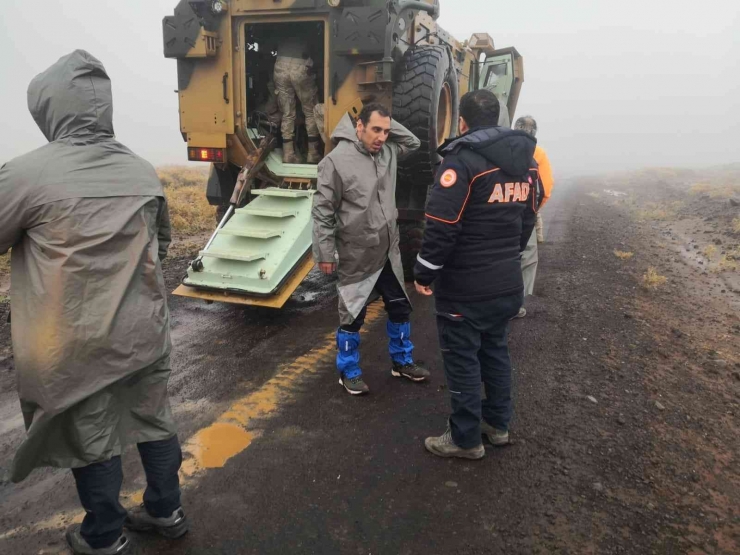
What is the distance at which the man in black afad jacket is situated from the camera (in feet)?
8.40

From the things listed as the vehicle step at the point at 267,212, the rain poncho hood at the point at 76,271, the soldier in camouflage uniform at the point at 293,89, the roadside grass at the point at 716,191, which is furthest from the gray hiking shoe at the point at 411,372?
the roadside grass at the point at 716,191

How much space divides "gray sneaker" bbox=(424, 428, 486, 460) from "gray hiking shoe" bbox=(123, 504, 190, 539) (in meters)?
1.22

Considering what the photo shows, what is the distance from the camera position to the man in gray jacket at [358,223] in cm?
330

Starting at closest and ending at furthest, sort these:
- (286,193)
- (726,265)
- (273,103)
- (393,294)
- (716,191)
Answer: (393,294) → (286,193) → (273,103) → (726,265) → (716,191)

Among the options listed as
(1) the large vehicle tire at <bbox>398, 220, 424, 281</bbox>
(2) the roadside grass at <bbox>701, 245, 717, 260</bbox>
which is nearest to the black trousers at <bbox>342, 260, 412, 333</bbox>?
(1) the large vehicle tire at <bbox>398, 220, 424, 281</bbox>

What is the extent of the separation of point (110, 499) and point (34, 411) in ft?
1.39

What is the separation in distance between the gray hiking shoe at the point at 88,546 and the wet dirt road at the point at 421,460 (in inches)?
2.7

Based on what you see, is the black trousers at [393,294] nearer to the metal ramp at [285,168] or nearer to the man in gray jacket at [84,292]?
the man in gray jacket at [84,292]

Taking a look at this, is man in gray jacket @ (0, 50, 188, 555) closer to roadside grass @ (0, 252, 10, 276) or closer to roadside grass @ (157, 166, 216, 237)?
roadside grass @ (0, 252, 10, 276)

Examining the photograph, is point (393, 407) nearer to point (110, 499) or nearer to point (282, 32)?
point (110, 499)

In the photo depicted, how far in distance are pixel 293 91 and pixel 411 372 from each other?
3442 millimetres

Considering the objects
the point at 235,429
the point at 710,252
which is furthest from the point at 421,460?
the point at 710,252

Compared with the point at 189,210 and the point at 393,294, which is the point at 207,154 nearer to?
the point at 393,294

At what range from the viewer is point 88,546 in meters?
2.12
